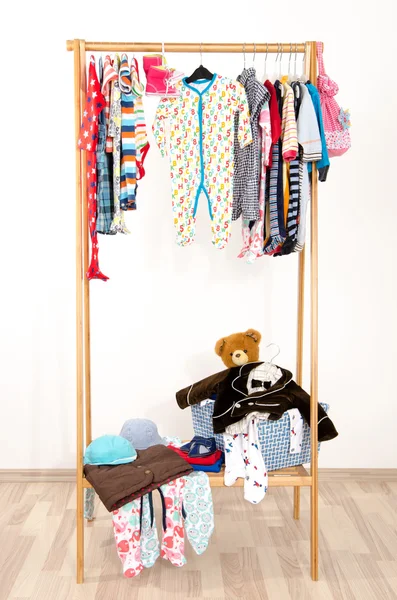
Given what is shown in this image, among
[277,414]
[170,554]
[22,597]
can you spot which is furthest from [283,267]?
[22,597]

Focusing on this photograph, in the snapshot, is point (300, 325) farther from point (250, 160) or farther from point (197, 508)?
point (197, 508)

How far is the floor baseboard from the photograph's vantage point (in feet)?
11.6

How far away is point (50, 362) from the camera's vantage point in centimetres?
350

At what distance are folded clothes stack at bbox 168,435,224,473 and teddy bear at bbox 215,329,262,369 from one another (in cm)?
37

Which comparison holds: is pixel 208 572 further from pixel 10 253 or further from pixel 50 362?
pixel 10 253

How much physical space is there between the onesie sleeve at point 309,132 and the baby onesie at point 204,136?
196 millimetres

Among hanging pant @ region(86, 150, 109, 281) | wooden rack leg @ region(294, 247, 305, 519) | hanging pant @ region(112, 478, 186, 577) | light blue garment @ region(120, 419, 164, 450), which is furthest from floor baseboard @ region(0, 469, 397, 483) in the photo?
hanging pant @ region(86, 150, 109, 281)

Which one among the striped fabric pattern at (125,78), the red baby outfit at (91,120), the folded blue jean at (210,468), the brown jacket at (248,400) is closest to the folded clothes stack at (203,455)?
the folded blue jean at (210,468)

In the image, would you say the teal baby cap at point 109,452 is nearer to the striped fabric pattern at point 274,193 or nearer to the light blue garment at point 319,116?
the striped fabric pattern at point 274,193

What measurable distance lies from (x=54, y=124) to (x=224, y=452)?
1.83 meters

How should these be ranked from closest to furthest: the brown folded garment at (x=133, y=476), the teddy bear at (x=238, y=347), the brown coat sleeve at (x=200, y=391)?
the brown folded garment at (x=133, y=476), the brown coat sleeve at (x=200, y=391), the teddy bear at (x=238, y=347)

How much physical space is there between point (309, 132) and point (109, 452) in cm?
142

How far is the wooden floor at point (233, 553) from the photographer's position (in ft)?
8.00

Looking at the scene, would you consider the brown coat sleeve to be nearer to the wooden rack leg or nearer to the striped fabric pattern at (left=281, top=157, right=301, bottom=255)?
the wooden rack leg
